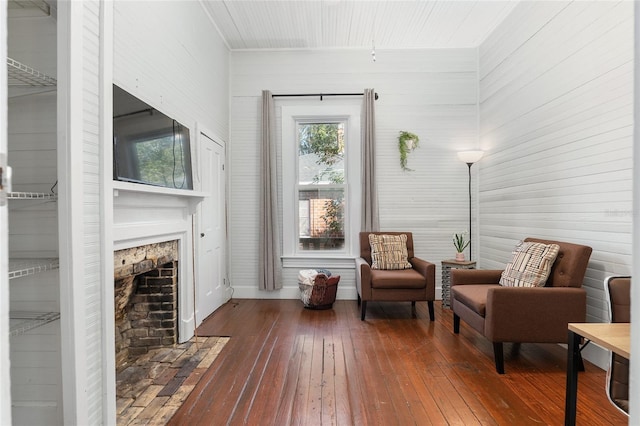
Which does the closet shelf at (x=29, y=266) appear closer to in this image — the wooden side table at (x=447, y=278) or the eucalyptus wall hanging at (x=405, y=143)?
the wooden side table at (x=447, y=278)

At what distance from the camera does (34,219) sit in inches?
57.9

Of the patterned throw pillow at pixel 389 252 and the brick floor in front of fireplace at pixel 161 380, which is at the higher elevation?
the patterned throw pillow at pixel 389 252

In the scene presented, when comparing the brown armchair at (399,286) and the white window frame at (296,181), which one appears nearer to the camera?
the brown armchair at (399,286)

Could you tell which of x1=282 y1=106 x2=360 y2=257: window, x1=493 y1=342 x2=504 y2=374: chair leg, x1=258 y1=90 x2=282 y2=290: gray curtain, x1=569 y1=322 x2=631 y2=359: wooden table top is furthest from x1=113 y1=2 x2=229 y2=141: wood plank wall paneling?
x1=493 y1=342 x2=504 y2=374: chair leg

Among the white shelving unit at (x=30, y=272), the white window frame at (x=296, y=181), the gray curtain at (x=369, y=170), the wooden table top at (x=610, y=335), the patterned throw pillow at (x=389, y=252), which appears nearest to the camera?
the wooden table top at (x=610, y=335)

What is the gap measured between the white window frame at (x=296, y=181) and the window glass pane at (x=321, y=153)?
7cm

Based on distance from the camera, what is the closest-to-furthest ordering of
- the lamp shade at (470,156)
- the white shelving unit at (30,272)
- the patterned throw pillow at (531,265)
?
1. the white shelving unit at (30,272)
2. the patterned throw pillow at (531,265)
3. the lamp shade at (470,156)

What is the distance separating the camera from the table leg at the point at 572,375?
144 centimetres

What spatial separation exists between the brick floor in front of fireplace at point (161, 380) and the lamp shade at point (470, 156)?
10.9ft

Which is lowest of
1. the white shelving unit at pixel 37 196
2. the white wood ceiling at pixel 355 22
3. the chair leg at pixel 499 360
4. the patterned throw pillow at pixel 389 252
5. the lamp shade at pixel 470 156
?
the chair leg at pixel 499 360

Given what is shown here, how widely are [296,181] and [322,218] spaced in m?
0.60

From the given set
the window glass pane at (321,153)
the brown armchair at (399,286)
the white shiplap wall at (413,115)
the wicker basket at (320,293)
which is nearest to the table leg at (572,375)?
the brown armchair at (399,286)

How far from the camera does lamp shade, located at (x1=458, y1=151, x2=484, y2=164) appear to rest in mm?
3984

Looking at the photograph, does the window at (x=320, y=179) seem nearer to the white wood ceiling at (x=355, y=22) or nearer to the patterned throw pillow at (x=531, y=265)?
the white wood ceiling at (x=355, y=22)
